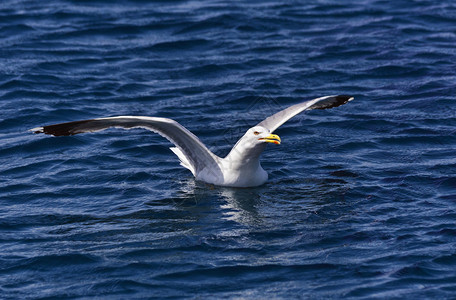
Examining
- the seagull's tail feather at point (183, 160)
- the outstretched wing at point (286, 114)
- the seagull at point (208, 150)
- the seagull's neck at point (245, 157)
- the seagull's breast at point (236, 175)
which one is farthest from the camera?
the seagull's tail feather at point (183, 160)

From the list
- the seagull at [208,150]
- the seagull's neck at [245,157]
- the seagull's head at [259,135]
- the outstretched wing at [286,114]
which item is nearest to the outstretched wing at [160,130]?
the seagull at [208,150]

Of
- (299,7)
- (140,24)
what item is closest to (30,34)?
(140,24)

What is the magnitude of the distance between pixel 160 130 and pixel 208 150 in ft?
2.70

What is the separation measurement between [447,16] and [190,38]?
731cm

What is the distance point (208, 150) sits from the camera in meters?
12.6

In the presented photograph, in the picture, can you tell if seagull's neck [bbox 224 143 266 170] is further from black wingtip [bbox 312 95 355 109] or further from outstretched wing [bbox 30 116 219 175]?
black wingtip [bbox 312 95 355 109]

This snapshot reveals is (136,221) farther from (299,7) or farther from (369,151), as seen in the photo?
(299,7)

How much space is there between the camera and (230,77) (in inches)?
729

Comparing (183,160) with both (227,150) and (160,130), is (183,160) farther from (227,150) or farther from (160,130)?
(227,150)

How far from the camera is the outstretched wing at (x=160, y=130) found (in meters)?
11.5

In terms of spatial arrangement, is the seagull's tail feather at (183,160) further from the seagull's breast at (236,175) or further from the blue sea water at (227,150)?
the seagull's breast at (236,175)

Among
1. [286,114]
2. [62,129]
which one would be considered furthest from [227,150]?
[62,129]

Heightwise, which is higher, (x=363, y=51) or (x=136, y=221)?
(x=363, y=51)

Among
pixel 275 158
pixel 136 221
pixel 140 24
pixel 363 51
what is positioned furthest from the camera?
pixel 140 24
